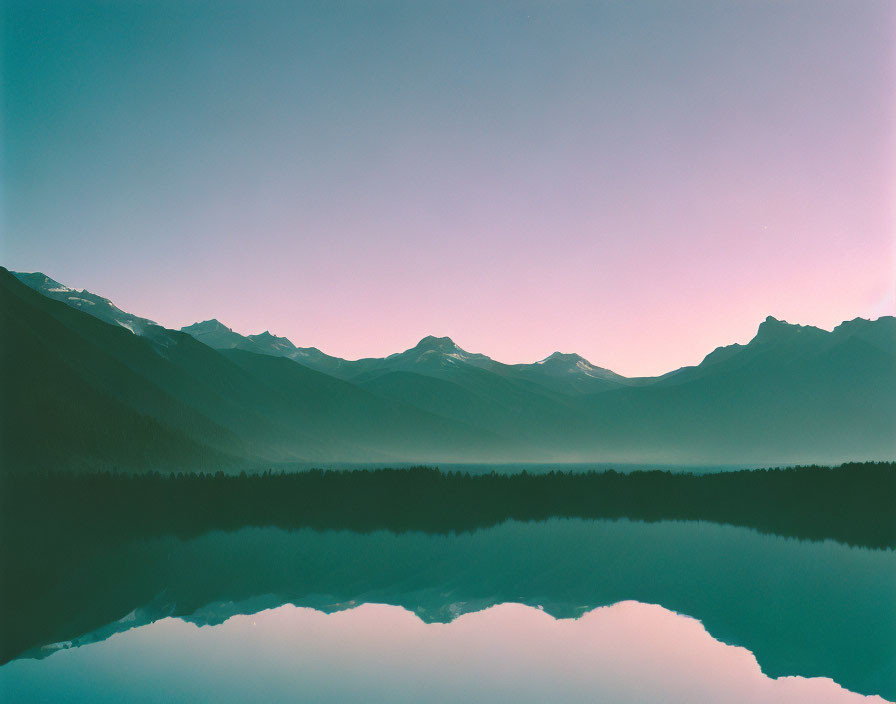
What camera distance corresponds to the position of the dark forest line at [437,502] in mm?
75250

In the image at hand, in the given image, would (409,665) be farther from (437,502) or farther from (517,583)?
(437,502)

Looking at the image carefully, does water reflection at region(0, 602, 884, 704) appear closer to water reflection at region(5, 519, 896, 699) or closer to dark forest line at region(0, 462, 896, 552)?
water reflection at region(5, 519, 896, 699)

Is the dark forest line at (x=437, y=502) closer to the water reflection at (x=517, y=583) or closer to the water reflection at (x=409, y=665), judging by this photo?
the water reflection at (x=517, y=583)

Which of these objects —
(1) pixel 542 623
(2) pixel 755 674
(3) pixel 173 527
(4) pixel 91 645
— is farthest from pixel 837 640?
(3) pixel 173 527

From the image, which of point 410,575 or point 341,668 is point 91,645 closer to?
point 341,668

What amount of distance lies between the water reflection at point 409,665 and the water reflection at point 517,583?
6.99 ft

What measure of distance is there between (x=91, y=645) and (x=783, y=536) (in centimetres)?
6117

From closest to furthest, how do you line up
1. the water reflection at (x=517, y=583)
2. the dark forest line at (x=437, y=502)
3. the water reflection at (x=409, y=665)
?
the water reflection at (x=409, y=665)
the water reflection at (x=517, y=583)
the dark forest line at (x=437, y=502)

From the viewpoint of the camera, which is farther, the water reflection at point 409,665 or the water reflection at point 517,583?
the water reflection at point 517,583

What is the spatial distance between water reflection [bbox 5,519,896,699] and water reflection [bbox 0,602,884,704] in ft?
6.99

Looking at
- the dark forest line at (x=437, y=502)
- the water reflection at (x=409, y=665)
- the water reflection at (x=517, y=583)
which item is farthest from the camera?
the dark forest line at (x=437, y=502)

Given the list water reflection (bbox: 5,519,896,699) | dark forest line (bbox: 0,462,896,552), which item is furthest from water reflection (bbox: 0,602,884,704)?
dark forest line (bbox: 0,462,896,552)

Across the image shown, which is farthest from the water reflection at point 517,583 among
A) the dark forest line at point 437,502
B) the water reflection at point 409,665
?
the dark forest line at point 437,502

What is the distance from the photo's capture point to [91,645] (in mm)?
31391
